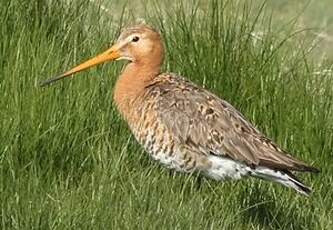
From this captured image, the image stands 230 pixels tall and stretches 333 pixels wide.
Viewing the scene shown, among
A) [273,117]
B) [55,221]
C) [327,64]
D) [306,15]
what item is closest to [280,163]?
[273,117]

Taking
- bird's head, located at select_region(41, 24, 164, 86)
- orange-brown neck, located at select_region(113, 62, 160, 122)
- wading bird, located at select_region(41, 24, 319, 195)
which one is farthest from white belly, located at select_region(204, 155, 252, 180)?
bird's head, located at select_region(41, 24, 164, 86)

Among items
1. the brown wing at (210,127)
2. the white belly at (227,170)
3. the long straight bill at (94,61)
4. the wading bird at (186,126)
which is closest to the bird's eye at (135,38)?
the wading bird at (186,126)

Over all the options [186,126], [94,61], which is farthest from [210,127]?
[94,61]

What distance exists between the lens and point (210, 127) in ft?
23.9

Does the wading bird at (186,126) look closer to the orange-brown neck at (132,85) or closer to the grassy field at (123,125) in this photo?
the orange-brown neck at (132,85)

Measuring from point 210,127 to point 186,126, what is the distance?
5.3 inches

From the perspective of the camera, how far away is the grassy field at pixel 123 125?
20.8 ft

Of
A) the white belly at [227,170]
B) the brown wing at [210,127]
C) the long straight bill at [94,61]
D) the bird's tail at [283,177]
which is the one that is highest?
the long straight bill at [94,61]

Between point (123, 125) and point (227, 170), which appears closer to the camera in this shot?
point (227, 170)

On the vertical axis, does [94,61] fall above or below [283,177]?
above

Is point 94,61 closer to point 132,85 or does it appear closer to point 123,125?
point 132,85

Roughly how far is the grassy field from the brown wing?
0.21m

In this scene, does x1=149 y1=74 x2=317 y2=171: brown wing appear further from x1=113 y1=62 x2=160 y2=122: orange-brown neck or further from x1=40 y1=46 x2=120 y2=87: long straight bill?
x1=40 y1=46 x2=120 y2=87: long straight bill

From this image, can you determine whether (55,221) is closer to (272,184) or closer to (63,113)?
(63,113)
